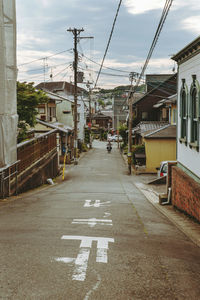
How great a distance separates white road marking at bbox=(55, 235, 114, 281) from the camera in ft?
19.2

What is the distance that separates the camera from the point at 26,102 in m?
26.1

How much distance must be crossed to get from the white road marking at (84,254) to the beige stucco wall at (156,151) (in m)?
26.2

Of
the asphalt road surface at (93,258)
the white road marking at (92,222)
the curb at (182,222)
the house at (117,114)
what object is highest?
the house at (117,114)

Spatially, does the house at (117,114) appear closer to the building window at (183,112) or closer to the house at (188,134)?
the house at (188,134)

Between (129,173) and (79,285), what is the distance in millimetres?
28057

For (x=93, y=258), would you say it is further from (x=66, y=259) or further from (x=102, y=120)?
(x=102, y=120)

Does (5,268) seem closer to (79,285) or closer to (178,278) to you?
(79,285)

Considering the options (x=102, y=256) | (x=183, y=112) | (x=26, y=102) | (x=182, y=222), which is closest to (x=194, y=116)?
(x=183, y=112)

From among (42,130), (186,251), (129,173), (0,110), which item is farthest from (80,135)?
(186,251)

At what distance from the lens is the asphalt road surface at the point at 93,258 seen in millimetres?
5242

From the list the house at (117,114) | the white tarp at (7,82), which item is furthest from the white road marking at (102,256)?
the house at (117,114)

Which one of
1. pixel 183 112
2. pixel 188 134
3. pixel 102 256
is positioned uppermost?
pixel 183 112

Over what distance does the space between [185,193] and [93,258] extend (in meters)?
7.16

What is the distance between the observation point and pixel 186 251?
26.8 ft
